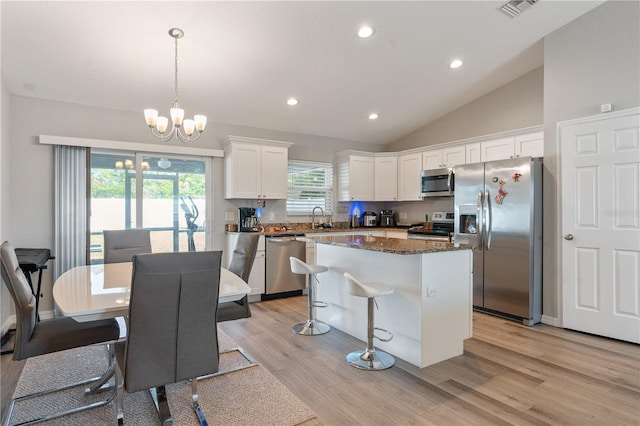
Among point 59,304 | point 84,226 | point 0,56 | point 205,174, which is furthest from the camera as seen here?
point 205,174

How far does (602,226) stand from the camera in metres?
3.43

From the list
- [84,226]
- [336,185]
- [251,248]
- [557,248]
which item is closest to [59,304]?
[251,248]

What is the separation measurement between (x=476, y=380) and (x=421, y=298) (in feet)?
2.20

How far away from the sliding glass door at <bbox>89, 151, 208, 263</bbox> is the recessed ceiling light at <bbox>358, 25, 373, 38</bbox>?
2.74 metres

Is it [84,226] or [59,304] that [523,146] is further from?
[84,226]

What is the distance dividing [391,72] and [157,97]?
286 cm

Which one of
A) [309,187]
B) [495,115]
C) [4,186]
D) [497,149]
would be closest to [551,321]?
[497,149]

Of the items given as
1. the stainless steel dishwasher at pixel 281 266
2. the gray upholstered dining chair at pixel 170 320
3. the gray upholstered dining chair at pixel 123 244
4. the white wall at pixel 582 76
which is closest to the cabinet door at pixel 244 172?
the stainless steel dishwasher at pixel 281 266

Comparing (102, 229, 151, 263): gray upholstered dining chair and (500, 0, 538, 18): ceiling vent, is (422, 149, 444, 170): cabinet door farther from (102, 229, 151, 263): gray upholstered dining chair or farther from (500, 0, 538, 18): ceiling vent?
(102, 229, 151, 263): gray upholstered dining chair

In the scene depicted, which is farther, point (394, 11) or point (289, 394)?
point (394, 11)

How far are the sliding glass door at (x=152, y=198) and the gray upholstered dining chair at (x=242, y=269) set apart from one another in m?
2.05

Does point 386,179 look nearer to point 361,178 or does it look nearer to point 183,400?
point 361,178

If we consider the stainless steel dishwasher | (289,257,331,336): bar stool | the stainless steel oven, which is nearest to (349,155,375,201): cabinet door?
the stainless steel oven

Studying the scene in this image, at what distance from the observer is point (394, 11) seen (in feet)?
10.7
